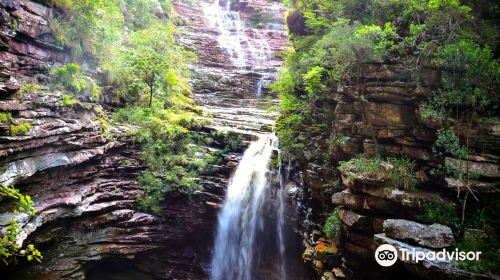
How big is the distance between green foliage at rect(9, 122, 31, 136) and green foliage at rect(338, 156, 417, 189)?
815 centimetres

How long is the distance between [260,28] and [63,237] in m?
21.5

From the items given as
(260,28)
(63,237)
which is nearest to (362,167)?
(63,237)

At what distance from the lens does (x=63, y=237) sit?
964 cm

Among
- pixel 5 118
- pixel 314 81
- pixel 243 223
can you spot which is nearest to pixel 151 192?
pixel 243 223

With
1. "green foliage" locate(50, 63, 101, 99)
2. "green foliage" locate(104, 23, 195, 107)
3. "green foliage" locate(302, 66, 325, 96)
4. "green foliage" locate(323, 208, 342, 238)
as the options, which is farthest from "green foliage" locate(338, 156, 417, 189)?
"green foliage" locate(104, 23, 195, 107)

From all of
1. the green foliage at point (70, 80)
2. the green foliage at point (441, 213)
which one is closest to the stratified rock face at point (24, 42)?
the green foliage at point (70, 80)

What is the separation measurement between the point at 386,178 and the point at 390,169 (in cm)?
24

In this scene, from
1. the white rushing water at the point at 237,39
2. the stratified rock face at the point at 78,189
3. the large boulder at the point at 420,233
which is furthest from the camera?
the white rushing water at the point at 237,39

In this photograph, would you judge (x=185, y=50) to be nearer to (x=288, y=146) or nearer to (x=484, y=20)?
(x=288, y=146)

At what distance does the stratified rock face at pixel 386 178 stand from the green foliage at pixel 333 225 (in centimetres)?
27

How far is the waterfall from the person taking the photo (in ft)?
37.7

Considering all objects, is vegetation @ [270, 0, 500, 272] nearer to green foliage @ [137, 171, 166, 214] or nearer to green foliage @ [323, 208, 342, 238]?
green foliage @ [323, 208, 342, 238]

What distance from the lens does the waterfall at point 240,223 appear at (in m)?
11.5

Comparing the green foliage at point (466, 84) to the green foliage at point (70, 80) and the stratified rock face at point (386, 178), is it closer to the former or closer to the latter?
the stratified rock face at point (386, 178)
